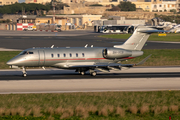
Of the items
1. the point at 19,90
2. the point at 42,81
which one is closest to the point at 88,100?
the point at 19,90

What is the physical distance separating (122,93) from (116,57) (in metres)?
9.04

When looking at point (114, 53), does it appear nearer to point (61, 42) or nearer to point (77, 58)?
point (77, 58)

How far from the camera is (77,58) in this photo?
1266 inches

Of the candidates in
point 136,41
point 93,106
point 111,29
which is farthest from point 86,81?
point 111,29

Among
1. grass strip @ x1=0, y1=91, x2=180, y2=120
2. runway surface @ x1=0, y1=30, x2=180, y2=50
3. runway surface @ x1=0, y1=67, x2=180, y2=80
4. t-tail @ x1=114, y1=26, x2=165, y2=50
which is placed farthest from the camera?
runway surface @ x1=0, y1=30, x2=180, y2=50

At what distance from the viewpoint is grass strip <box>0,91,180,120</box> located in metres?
18.6

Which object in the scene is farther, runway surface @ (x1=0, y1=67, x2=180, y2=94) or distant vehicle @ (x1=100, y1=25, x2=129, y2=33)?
distant vehicle @ (x1=100, y1=25, x2=129, y2=33)

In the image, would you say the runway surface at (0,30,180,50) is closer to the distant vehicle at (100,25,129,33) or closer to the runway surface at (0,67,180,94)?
the runway surface at (0,67,180,94)

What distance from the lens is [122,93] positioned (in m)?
24.5

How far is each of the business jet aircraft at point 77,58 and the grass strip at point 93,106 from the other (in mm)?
7686

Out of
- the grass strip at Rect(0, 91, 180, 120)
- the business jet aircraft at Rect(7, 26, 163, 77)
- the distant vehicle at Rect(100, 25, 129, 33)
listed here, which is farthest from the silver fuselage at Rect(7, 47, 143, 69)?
the distant vehicle at Rect(100, 25, 129, 33)

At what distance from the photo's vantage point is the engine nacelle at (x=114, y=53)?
32562mm

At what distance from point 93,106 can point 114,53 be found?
1325 cm

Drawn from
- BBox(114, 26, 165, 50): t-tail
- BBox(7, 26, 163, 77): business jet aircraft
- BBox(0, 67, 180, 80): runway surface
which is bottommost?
BBox(0, 67, 180, 80): runway surface
